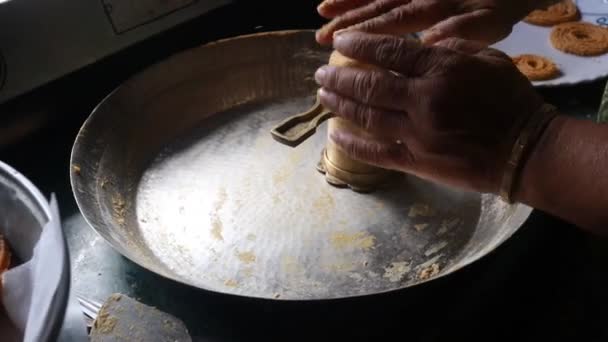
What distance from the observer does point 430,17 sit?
0.65 meters

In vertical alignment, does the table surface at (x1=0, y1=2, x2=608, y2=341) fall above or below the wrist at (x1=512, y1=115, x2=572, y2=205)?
below

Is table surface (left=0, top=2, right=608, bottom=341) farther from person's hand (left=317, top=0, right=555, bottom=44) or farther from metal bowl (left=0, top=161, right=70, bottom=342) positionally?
person's hand (left=317, top=0, right=555, bottom=44)

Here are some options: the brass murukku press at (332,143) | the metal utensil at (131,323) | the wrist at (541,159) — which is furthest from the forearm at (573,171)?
the metal utensil at (131,323)

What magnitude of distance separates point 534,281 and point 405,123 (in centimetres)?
28

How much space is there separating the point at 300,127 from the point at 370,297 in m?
0.21

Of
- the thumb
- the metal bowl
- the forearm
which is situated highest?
the metal bowl

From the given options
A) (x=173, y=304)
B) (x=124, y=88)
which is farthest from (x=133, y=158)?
(x=173, y=304)

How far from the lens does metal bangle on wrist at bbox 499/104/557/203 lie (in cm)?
46

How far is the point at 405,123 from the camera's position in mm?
500

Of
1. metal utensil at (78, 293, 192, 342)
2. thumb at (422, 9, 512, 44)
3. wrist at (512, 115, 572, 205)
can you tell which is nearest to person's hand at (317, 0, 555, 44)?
thumb at (422, 9, 512, 44)

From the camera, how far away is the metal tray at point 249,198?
56cm

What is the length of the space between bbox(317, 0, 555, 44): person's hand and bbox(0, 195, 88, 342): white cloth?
0.39 m

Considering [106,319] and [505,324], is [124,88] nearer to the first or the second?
[106,319]

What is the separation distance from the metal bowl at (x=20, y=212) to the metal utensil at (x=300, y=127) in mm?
237
